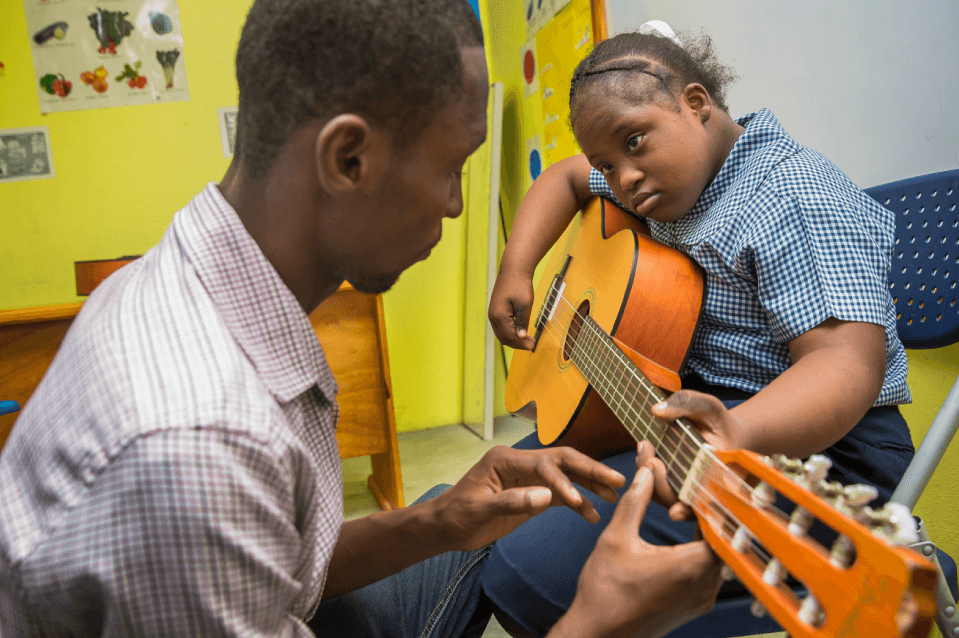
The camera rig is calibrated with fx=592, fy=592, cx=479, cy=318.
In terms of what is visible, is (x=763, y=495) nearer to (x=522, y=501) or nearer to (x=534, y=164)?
(x=522, y=501)

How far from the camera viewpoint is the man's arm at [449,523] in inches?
29.2

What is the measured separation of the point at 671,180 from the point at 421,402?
2.06 metres

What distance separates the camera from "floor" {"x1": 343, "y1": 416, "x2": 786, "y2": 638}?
2.18 meters

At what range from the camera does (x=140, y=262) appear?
608mm

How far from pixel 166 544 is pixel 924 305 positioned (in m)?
1.02

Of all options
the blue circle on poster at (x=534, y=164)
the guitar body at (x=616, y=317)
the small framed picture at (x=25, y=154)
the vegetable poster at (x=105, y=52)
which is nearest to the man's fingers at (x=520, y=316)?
the guitar body at (x=616, y=317)

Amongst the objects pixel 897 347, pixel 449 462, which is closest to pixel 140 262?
pixel 897 347

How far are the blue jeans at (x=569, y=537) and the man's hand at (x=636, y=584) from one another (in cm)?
21

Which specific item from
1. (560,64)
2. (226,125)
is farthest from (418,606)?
(226,125)

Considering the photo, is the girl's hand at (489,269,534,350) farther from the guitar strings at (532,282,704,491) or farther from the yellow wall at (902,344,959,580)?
the yellow wall at (902,344,959,580)

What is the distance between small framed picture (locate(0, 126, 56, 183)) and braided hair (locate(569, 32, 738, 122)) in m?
2.29

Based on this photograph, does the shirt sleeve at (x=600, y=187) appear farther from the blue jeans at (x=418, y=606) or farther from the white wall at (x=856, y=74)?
the blue jeans at (x=418, y=606)

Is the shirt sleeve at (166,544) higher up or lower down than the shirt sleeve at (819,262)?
lower down

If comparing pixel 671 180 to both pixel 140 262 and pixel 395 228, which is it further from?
pixel 140 262
